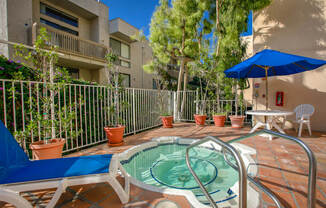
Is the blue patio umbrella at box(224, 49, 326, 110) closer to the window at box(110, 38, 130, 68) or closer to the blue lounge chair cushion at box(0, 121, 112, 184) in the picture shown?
the blue lounge chair cushion at box(0, 121, 112, 184)

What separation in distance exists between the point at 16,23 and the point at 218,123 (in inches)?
362

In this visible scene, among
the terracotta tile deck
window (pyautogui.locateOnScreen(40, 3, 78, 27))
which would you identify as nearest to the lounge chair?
the terracotta tile deck

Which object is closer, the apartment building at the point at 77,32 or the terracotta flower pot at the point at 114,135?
the terracotta flower pot at the point at 114,135

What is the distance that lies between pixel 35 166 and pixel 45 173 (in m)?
0.31

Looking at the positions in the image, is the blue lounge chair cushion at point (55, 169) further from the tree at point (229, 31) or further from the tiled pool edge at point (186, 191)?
the tree at point (229, 31)

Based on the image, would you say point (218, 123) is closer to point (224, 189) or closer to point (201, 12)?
point (224, 189)

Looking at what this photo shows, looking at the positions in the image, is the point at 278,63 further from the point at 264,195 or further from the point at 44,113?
the point at 44,113

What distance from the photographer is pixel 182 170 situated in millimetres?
2701

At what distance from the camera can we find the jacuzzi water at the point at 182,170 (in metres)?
2.13

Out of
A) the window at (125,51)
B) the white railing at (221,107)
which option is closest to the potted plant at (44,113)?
the white railing at (221,107)

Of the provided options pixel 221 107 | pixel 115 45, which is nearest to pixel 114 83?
pixel 221 107

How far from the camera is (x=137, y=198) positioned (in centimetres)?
167

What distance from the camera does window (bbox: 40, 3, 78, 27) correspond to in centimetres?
731

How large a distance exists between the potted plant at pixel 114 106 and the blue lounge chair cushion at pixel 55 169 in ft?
5.69
